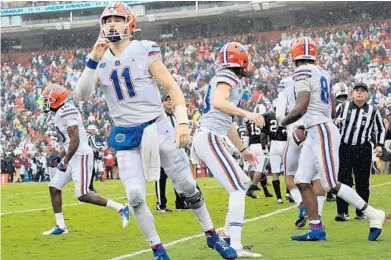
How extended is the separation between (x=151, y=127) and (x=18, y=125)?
28155 mm

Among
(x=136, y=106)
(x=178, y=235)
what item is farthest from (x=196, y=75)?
(x=136, y=106)

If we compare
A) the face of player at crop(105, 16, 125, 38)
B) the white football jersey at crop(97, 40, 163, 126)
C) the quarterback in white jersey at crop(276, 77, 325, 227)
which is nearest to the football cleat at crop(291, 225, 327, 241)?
the quarterback in white jersey at crop(276, 77, 325, 227)

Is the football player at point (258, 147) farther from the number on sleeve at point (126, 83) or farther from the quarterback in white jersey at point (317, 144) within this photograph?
the number on sleeve at point (126, 83)

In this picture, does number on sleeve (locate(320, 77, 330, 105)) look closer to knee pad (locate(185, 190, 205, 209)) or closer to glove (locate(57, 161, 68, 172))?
knee pad (locate(185, 190, 205, 209))

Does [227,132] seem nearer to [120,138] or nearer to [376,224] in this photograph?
[120,138]

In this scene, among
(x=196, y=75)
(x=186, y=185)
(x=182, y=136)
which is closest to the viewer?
(x=182, y=136)

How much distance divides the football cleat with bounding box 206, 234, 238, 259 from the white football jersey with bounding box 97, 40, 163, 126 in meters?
1.10

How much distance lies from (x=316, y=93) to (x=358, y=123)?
194cm

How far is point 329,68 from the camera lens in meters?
29.6

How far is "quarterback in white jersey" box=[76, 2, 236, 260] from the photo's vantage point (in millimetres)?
6086

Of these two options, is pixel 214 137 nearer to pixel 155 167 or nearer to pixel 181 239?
pixel 155 167

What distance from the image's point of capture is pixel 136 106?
6.21 metres

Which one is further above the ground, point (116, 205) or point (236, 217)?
point (236, 217)

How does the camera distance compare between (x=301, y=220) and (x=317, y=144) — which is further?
(x=301, y=220)
